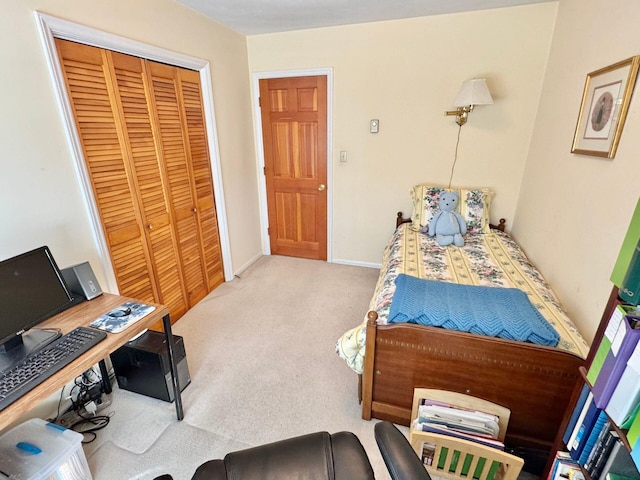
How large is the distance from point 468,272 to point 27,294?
2.30m

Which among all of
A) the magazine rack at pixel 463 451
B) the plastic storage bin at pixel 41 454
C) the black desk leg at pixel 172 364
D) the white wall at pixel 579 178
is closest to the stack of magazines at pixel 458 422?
the magazine rack at pixel 463 451

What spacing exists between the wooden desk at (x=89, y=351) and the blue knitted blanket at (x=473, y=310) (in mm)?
1142

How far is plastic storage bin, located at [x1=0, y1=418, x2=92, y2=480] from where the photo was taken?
117cm

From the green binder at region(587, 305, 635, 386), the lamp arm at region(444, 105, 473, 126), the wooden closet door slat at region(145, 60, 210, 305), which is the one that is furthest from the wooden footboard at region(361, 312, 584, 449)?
the lamp arm at region(444, 105, 473, 126)

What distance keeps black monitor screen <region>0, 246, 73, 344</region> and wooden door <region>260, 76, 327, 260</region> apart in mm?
2414

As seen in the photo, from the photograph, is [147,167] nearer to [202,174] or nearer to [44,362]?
[202,174]

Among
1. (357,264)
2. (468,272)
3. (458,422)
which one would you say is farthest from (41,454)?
(357,264)

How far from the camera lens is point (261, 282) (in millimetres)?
3195

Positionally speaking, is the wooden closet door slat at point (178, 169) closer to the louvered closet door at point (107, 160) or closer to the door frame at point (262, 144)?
the louvered closet door at point (107, 160)

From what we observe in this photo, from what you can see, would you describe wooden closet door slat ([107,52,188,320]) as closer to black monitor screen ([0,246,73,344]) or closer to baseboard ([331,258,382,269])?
black monitor screen ([0,246,73,344])

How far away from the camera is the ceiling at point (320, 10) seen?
229 centimetres

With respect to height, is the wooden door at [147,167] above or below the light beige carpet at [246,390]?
above

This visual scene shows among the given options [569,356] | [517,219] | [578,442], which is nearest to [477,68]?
[517,219]

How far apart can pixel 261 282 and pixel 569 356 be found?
253cm
